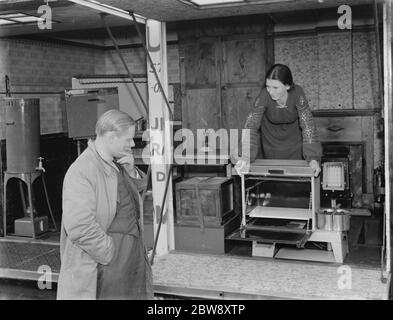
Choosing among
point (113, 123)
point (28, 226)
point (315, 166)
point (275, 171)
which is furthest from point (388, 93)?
point (28, 226)

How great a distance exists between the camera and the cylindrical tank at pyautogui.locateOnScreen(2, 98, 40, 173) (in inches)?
277

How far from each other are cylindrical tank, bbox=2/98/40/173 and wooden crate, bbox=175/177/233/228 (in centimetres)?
236

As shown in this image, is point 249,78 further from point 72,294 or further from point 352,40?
point 72,294

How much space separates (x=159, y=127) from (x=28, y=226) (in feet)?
8.78

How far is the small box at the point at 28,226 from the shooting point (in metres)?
7.07

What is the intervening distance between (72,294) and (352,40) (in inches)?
276

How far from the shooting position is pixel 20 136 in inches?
279

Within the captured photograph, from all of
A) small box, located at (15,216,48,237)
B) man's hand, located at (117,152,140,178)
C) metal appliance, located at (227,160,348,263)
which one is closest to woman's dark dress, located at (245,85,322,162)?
metal appliance, located at (227,160,348,263)

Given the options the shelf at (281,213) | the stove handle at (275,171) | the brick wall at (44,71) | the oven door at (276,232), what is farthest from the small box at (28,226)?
the stove handle at (275,171)

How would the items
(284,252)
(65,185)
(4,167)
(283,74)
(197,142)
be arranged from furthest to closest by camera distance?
1. (197,142)
2. (4,167)
3. (284,252)
4. (283,74)
5. (65,185)

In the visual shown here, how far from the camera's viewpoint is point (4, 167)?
750cm

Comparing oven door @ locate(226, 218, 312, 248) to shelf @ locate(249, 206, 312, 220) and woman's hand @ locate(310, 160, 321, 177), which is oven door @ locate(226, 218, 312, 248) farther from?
woman's hand @ locate(310, 160, 321, 177)
